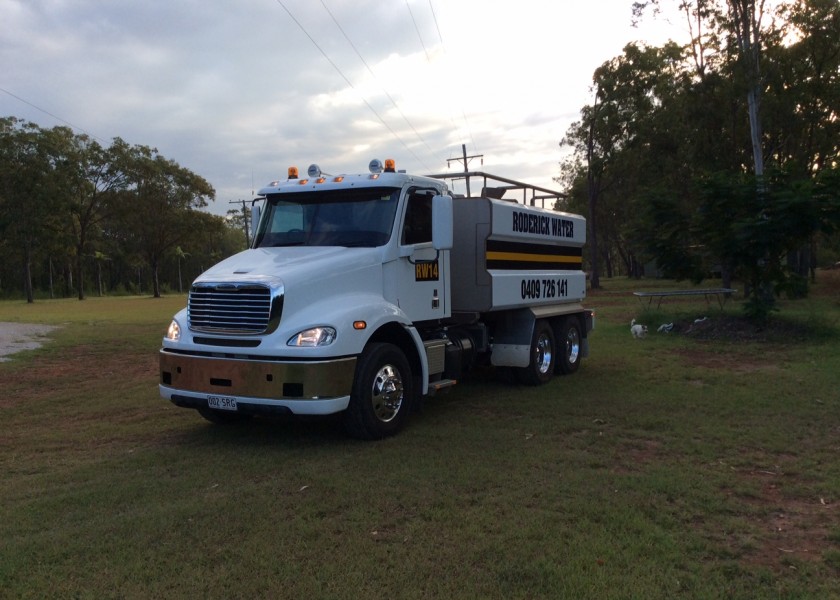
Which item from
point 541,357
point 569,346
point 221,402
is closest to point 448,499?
point 221,402

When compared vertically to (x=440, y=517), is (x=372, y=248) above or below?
above

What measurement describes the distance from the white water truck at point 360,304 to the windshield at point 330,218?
0.6 inches

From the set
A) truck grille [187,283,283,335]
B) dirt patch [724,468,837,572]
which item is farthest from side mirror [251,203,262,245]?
dirt patch [724,468,837,572]

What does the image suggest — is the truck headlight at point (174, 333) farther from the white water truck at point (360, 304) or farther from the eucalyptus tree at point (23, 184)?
the eucalyptus tree at point (23, 184)

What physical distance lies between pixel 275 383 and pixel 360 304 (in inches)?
44.4

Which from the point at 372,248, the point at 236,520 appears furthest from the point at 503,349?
the point at 236,520

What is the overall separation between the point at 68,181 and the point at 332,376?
50090 mm

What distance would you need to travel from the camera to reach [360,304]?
6.62m

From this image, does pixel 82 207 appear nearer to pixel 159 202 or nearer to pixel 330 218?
pixel 159 202

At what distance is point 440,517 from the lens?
15.3 ft

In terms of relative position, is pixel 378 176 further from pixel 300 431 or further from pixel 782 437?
pixel 782 437

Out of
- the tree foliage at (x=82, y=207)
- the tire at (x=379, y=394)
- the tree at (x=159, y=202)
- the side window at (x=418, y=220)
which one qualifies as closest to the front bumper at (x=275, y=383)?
the tire at (x=379, y=394)

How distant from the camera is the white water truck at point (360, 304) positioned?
6230mm

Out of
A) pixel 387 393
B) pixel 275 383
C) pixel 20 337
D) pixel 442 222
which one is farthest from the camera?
pixel 20 337
